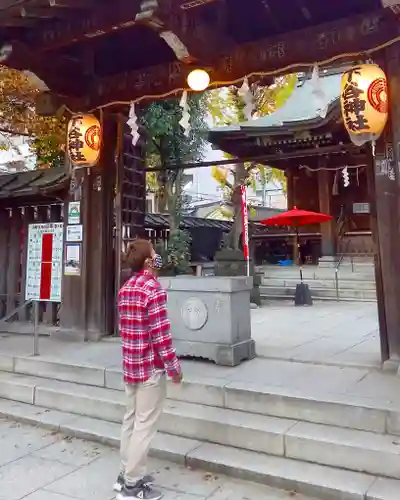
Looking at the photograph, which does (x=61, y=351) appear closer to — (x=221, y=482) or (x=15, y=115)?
(x=221, y=482)

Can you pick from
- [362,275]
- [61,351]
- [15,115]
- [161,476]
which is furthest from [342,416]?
[15,115]

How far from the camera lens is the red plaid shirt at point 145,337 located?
3389 mm

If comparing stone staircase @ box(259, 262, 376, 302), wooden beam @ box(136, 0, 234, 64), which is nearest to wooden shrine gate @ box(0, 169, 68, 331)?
wooden beam @ box(136, 0, 234, 64)

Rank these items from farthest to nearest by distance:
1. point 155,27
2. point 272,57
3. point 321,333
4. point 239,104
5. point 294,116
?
point 294,116
point 239,104
point 321,333
point 272,57
point 155,27

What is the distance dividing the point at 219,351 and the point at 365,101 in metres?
3.33

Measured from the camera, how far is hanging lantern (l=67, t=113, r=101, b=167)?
7.03 metres

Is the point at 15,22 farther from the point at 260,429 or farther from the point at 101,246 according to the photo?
the point at 260,429

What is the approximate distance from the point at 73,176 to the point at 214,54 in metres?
3.09

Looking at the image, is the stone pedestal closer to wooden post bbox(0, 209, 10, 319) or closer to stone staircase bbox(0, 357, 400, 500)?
stone staircase bbox(0, 357, 400, 500)

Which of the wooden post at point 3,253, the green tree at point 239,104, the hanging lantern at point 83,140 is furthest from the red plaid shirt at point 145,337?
the green tree at point 239,104

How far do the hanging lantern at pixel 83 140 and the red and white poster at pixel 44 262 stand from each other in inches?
62.4

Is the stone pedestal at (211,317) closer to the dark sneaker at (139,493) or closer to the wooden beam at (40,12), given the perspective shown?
the dark sneaker at (139,493)

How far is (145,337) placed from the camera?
3.41m

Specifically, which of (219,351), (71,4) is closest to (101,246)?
(219,351)
